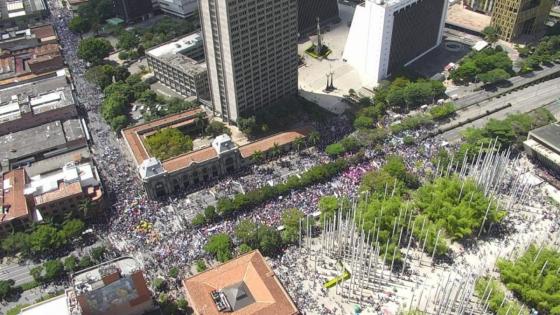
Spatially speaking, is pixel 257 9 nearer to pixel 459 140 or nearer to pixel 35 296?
pixel 459 140

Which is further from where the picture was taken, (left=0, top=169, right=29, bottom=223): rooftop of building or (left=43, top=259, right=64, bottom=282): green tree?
(left=0, top=169, right=29, bottom=223): rooftop of building

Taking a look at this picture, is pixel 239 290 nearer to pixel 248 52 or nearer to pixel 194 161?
pixel 194 161

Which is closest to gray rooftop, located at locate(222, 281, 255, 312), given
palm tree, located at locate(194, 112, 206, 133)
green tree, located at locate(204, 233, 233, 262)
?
green tree, located at locate(204, 233, 233, 262)

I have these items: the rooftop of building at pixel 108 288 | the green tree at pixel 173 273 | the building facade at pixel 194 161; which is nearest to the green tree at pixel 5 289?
the rooftop of building at pixel 108 288

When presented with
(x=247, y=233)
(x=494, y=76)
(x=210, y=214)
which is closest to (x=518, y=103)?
(x=494, y=76)

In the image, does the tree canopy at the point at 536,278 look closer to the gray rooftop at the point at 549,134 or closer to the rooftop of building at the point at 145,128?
the gray rooftop at the point at 549,134

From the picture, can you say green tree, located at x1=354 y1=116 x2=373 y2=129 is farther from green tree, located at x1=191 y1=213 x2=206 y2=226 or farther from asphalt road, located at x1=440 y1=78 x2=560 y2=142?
green tree, located at x1=191 y1=213 x2=206 y2=226

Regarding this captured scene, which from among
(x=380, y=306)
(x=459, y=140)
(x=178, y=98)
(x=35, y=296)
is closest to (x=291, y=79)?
(x=178, y=98)
